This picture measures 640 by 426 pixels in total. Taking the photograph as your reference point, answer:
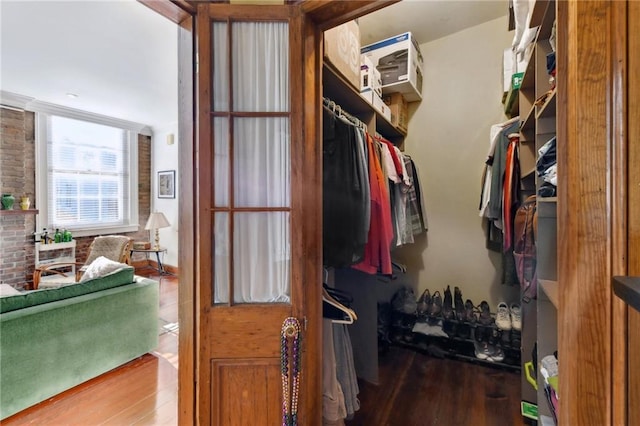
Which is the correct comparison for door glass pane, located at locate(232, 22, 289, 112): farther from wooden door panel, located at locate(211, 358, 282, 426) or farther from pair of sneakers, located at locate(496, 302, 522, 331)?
pair of sneakers, located at locate(496, 302, 522, 331)

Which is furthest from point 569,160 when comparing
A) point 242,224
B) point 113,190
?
point 113,190

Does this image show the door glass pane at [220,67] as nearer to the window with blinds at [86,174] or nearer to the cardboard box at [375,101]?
the cardboard box at [375,101]

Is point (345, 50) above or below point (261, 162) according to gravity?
above

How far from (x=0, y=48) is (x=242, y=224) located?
3251 mm

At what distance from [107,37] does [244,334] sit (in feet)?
8.93

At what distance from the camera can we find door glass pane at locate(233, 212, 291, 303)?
110cm

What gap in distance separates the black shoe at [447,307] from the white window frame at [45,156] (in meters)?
5.09

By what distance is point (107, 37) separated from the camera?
7.66ft

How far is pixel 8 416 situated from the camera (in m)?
1.64

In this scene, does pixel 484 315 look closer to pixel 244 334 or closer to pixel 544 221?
pixel 544 221

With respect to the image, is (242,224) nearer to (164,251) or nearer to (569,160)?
(569,160)

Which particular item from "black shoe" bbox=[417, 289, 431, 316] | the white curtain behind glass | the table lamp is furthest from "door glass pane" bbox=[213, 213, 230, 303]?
the table lamp

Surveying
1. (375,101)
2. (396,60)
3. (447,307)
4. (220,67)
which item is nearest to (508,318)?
(447,307)

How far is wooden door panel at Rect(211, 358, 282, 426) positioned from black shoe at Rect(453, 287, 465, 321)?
1.87 metres
